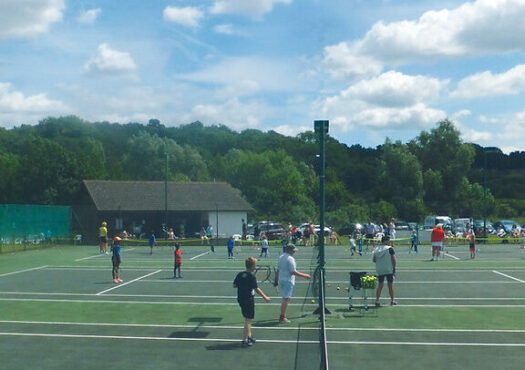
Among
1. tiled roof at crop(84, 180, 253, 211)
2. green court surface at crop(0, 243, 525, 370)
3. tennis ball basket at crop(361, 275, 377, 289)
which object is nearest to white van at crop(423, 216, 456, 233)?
tiled roof at crop(84, 180, 253, 211)

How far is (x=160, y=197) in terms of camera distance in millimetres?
64938

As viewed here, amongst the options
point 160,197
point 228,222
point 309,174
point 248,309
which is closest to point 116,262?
point 248,309

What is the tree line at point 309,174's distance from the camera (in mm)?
72500

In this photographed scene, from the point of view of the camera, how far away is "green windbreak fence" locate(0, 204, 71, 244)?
42.1m

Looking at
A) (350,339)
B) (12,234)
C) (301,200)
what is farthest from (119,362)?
(301,200)

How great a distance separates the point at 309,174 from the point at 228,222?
109ft

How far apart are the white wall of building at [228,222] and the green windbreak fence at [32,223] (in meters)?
16.3

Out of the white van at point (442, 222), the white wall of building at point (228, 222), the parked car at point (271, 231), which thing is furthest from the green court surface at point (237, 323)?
the white wall of building at point (228, 222)

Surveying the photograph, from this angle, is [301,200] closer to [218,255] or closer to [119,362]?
[218,255]

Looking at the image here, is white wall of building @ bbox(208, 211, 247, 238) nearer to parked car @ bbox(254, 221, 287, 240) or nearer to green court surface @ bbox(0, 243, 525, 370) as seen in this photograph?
parked car @ bbox(254, 221, 287, 240)

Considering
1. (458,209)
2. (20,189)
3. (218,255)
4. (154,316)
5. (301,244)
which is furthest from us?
(458,209)

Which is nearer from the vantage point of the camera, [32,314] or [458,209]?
[32,314]

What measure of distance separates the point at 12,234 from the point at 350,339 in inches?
1292

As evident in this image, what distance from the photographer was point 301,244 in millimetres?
47000
